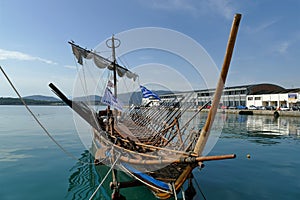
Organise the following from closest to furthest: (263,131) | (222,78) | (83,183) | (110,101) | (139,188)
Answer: (222,78), (139,188), (110,101), (83,183), (263,131)

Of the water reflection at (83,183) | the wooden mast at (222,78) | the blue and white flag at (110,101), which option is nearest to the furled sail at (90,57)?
the blue and white flag at (110,101)

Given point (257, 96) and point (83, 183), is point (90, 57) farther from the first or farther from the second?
point (257, 96)

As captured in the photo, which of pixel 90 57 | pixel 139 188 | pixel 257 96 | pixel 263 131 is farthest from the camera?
pixel 257 96

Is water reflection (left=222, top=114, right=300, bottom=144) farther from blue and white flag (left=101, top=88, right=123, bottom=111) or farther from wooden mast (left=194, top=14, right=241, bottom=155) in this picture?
wooden mast (left=194, top=14, right=241, bottom=155)

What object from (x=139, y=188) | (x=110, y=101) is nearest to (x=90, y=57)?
(x=110, y=101)

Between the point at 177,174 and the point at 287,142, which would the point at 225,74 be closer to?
the point at 177,174

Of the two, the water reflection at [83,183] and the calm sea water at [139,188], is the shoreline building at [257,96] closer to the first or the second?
the calm sea water at [139,188]

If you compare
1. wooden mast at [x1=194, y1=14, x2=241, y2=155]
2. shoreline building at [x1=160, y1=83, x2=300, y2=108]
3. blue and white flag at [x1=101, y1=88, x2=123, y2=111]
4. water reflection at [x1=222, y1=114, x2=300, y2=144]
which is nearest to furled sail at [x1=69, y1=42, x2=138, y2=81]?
blue and white flag at [x1=101, y1=88, x2=123, y2=111]

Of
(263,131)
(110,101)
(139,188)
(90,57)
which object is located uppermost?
(90,57)

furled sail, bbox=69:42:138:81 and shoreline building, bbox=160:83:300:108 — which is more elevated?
furled sail, bbox=69:42:138:81

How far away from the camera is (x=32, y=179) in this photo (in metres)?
10.5

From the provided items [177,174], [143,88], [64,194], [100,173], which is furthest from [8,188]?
[143,88]

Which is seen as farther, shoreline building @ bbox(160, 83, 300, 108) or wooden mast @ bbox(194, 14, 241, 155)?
shoreline building @ bbox(160, 83, 300, 108)

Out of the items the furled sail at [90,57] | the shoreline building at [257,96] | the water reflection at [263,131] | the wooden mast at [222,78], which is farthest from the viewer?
the shoreline building at [257,96]
